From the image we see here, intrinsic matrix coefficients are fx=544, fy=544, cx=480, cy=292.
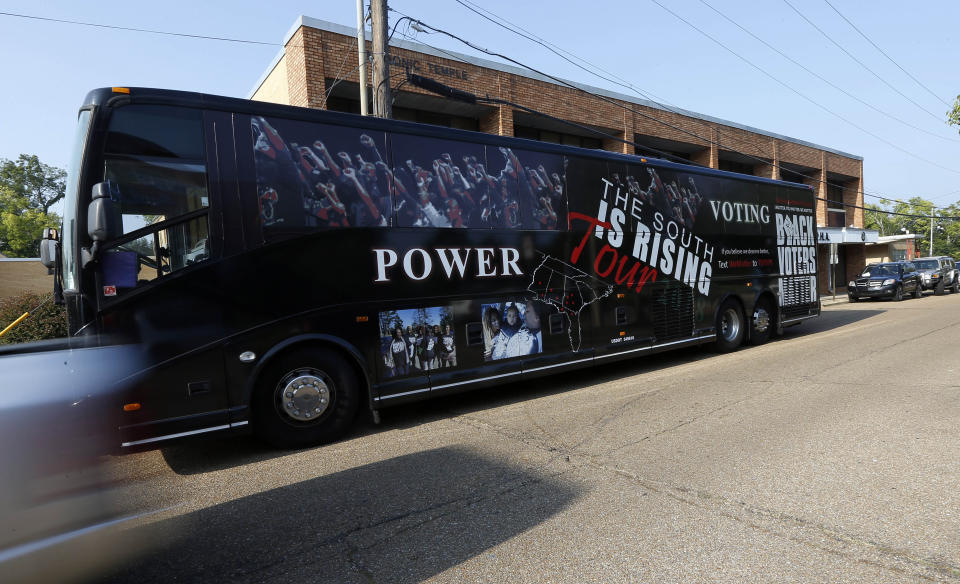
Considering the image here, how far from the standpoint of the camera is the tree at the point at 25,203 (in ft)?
165

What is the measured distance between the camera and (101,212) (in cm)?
439

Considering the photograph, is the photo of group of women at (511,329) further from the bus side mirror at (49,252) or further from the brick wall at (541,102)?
the brick wall at (541,102)

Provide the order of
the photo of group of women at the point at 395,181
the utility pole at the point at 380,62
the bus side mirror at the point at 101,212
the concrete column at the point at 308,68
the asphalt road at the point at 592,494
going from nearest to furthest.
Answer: the asphalt road at the point at 592,494, the bus side mirror at the point at 101,212, the photo of group of women at the point at 395,181, the utility pole at the point at 380,62, the concrete column at the point at 308,68

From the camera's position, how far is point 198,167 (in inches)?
201

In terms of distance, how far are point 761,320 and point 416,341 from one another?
28.0 feet

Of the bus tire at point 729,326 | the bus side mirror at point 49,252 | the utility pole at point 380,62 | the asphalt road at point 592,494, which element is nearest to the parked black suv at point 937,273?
the bus tire at point 729,326

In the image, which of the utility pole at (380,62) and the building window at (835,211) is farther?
the building window at (835,211)

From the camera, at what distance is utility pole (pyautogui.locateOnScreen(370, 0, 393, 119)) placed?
9.27 metres

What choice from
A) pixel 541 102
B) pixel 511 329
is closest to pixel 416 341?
pixel 511 329

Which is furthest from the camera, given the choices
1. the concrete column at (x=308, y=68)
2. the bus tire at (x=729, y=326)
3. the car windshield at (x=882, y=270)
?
the car windshield at (x=882, y=270)

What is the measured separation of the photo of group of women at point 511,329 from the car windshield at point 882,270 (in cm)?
2311

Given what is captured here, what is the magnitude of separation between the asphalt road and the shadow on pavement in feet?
0.05

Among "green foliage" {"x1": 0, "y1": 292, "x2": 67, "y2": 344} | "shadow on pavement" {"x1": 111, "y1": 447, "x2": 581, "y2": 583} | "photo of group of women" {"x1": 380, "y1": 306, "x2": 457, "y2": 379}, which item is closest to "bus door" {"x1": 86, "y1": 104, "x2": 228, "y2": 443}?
"shadow on pavement" {"x1": 111, "y1": 447, "x2": 581, "y2": 583}

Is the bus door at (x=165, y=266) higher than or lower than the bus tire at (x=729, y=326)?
higher
